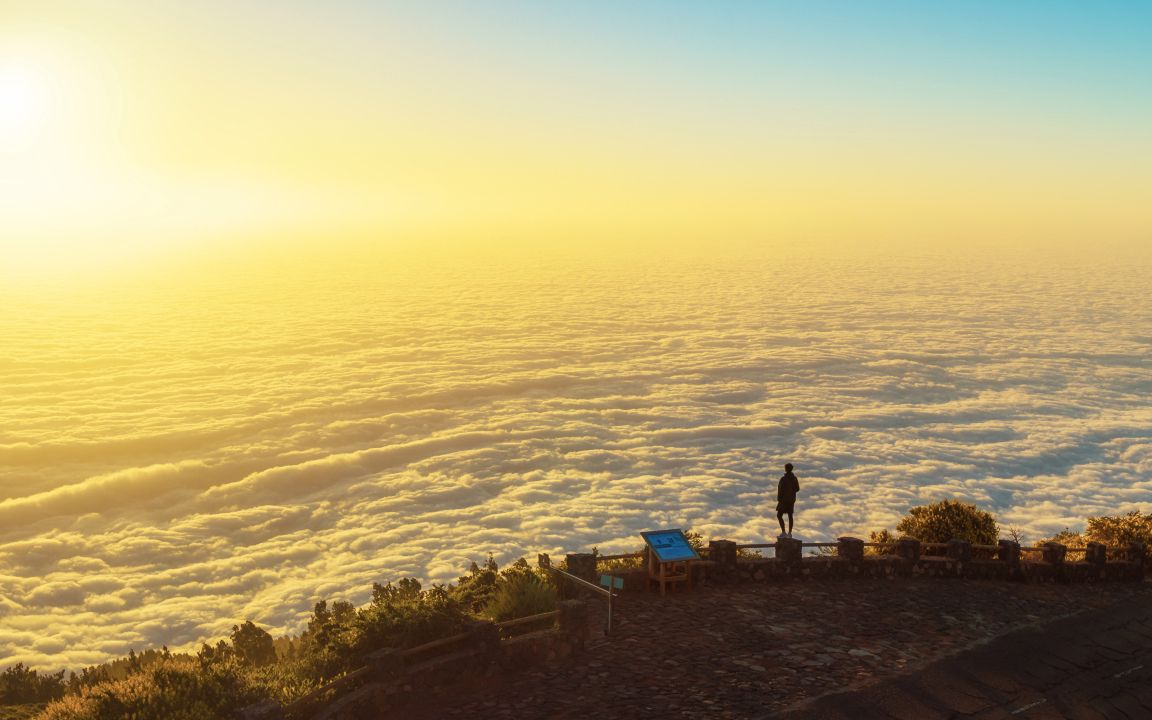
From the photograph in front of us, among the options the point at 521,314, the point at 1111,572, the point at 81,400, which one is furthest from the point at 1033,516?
the point at 521,314

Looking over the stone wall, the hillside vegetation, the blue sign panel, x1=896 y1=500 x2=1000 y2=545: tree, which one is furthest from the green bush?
x1=896 y1=500 x2=1000 y2=545: tree

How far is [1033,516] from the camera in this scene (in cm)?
4681

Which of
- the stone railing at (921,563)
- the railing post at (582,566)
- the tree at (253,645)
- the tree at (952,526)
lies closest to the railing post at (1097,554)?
the stone railing at (921,563)

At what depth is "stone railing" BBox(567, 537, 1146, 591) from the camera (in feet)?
54.7

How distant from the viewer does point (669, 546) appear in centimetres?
1586

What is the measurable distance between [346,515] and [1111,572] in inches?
1603

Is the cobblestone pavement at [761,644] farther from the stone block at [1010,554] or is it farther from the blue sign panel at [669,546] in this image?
the blue sign panel at [669,546]

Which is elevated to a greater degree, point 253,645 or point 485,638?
point 485,638

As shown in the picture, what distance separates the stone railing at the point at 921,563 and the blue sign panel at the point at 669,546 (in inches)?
28.3

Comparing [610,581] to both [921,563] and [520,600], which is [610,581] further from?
[921,563]

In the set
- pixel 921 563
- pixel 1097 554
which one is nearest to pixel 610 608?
pixel 921 563

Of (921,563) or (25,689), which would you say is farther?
(921,563)

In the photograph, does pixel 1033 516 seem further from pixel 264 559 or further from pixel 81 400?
pixel 81 400

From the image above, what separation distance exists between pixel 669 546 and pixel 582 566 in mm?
1724
